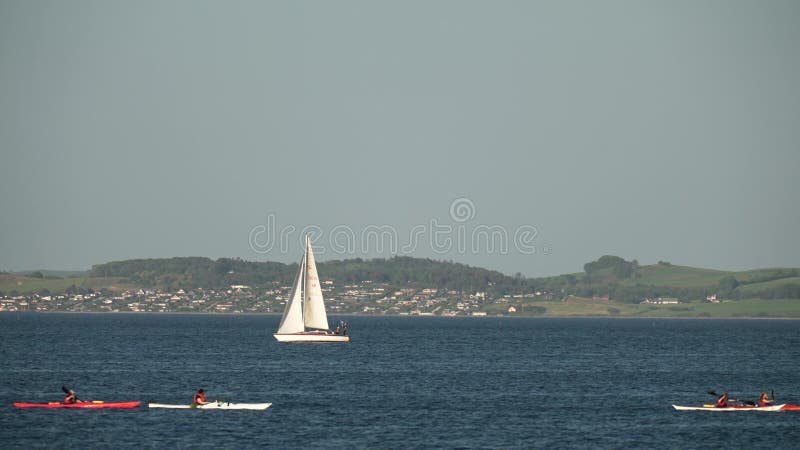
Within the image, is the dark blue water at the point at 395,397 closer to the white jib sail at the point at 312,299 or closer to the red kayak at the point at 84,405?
the red kayak at the point at 84,405

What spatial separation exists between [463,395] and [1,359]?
71.2m

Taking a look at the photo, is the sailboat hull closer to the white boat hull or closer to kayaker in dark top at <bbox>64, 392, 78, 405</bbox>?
kayaker in dark top at <bbox>64, 392, 78, 405</bbox>

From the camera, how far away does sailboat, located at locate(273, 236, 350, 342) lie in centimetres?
18062

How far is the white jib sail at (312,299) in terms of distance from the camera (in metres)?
181

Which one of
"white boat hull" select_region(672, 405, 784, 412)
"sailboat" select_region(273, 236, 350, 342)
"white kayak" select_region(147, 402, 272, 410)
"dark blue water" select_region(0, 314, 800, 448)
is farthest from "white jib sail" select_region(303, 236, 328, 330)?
"white boat hull" select_region(672, 405, 784, 412)

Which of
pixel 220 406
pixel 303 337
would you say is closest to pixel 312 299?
pixel 303 337

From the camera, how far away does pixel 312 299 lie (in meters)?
183

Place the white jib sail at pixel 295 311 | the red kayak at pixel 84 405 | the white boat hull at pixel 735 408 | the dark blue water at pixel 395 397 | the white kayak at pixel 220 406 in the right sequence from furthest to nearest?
the white jib sail at pixel 295 311 < the white boat hull at pixel 735 408 < the red kayak at pixel 84 405 < the white kayak at pixel 220 406 < the dark blue water at pixel 395 397

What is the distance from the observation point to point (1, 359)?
148500 millimetres

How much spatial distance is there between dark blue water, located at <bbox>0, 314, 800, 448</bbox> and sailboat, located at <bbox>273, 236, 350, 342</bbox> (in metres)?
10.3

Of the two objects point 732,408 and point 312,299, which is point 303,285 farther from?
point 732,408

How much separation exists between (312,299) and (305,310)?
96.8 inches

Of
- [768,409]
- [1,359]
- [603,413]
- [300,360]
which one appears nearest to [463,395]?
[603,413]

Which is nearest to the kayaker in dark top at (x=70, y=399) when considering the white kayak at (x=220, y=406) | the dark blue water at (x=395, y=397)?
the dark blue water at (x=395, y=397)
